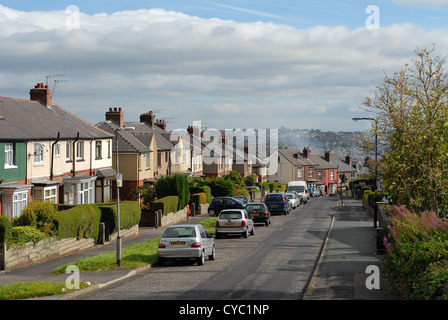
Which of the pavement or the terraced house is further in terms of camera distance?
the terraced house

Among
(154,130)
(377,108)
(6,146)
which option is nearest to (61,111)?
(6,146)

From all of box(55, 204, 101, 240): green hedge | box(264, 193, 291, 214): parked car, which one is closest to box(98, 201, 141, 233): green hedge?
box(55, 204, 101, 240): green hedge

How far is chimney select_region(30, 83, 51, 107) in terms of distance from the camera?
1645 inches

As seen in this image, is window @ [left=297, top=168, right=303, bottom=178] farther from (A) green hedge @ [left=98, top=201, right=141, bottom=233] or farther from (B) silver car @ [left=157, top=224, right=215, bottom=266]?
(B) silver car @ [left=157, top=224, right=215, bottom=266]

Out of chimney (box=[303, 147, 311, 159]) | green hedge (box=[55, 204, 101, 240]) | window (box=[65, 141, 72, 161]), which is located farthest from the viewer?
chimney (box=[303, 147, 311, 159])

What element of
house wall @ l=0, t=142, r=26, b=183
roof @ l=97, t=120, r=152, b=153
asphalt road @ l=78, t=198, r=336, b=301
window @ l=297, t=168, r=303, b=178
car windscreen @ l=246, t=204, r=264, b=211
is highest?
roof @ l=97, t=120, r=152, b=153

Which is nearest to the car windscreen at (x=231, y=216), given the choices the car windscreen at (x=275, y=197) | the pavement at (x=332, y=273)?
the pavement at (x=332, y=273)

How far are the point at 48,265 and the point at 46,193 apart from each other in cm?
1145

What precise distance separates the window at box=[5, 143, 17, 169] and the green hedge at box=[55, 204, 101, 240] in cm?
448

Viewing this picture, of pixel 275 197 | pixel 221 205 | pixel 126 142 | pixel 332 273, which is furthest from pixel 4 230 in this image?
pixel 275 197

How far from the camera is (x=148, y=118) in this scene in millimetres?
70938

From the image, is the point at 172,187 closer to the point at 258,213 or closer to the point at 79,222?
the point at 258,213

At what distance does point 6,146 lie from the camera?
30.7 metres
